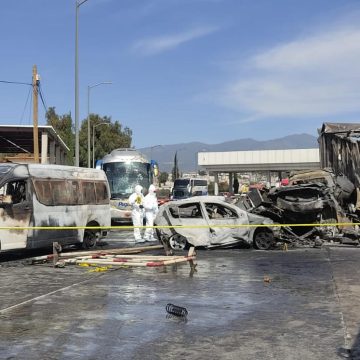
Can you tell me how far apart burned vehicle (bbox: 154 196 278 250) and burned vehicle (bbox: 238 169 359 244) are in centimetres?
77

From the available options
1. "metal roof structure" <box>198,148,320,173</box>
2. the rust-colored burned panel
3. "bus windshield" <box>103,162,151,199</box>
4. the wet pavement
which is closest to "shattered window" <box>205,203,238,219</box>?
the wet pavement

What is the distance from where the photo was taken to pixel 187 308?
25.8ft

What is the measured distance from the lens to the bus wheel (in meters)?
15.8

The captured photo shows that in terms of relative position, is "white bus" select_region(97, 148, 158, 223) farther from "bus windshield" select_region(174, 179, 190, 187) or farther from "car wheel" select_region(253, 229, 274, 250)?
"bus windshield" select_region(174, 179, 190, 187)

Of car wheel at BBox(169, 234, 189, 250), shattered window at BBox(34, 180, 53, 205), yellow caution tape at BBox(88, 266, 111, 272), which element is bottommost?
yellow caution tape at BBox(88, 266, 111, 272)

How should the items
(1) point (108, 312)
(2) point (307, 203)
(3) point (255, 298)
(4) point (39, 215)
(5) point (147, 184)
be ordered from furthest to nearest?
(5) point (147, 184)
(2) point (307, 203)
(4) point (39, 215)
(3) point (255, 298)
(1) point (108, 312)

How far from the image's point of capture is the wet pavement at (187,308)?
5938 mm

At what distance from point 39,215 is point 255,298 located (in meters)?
6.83

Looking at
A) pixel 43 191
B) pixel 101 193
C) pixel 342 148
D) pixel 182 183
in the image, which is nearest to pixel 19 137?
pixel 182 183

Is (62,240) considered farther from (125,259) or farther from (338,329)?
(338,329)

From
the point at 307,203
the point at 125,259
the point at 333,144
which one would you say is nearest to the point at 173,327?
the point at 125,259

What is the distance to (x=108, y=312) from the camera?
25.2ft

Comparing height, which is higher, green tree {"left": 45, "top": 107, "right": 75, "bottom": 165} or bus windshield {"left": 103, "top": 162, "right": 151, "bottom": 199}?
green tree {"left": 45, "top": 107, "right": 75, "bottom": 165}

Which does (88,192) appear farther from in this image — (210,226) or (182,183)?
(182,183)
